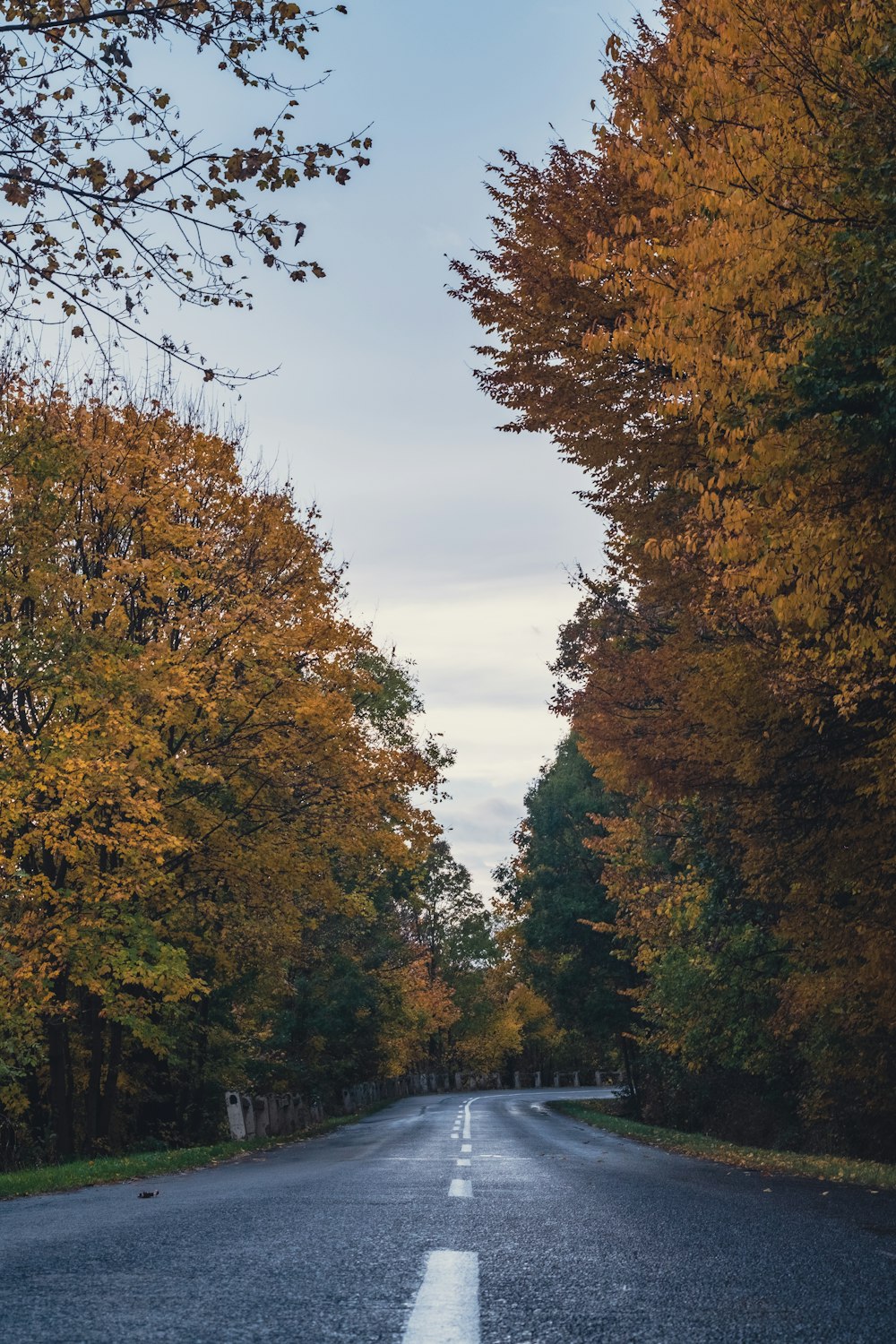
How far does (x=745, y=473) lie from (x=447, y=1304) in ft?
19.2

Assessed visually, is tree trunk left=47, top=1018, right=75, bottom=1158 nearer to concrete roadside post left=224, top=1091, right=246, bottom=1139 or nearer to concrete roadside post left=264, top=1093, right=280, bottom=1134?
concrete roadside post left=224, top=1091, right=246, bottom=1139

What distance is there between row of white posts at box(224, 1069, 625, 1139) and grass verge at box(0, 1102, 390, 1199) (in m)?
1.60

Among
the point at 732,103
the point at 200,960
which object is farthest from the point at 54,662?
the point at 732,103

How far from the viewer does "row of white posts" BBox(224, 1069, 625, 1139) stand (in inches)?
834

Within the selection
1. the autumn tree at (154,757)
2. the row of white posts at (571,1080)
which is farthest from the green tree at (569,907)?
the row of white posts at (571,1080)

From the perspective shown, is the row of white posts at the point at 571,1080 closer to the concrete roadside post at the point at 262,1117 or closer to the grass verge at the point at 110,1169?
the concrete roadside post at the point at 262,1117

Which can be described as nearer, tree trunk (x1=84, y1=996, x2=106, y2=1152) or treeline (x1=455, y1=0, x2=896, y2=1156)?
treeline (x1=455, y1=0, x2=896, y2=1156)

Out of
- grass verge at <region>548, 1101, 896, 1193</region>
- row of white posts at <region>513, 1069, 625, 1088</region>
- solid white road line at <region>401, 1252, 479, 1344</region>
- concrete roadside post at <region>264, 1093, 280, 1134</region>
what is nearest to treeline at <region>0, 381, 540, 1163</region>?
concrete roadside post at <region>264, 1093, 280, 1134</region>

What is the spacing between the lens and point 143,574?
59.5 ft

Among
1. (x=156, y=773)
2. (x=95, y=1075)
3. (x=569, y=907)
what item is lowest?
(x=95, y=1075)

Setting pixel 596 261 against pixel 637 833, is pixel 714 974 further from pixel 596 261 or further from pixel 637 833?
pixel 596 261

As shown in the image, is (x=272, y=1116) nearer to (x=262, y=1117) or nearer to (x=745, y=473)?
(x=262, y=1117)

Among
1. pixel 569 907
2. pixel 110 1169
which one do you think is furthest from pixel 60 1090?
pixel 569 907

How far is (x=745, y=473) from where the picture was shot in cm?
810
